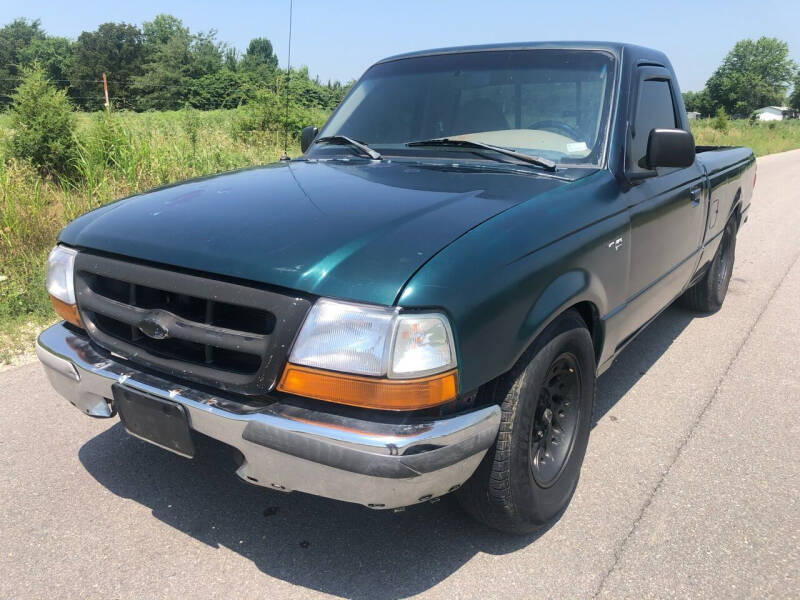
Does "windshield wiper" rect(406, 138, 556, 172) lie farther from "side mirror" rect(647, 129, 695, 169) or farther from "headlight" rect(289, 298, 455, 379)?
"headlight" rect(289, 298, 455, 379)

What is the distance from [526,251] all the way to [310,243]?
697 mm

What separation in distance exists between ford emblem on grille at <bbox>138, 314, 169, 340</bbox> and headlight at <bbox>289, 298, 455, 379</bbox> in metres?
0.52

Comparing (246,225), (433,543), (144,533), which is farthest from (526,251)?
(144,533)

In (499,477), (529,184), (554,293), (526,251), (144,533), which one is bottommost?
(144,533)

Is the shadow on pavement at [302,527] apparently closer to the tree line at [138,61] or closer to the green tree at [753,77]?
the tree line at [138,61]

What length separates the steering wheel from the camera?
9.45 ft

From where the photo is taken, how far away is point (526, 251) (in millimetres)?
2049

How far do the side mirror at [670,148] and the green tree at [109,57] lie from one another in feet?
246

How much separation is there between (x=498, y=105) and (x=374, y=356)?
1792 millimetres

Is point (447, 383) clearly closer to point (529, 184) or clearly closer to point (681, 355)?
point (529, 184)

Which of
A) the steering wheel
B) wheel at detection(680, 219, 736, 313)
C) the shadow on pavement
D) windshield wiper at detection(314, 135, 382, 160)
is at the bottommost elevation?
the shadow on pavement

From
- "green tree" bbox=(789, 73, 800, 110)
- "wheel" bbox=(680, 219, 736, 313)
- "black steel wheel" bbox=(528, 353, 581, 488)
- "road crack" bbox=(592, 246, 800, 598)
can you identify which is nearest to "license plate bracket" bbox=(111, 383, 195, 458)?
"black steel wheel" bbox=(528, 353, 581, 488)

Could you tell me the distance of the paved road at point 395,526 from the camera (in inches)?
83.1

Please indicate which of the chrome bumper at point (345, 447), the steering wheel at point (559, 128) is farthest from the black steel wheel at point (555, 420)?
the steering wheel at point (559, 128)
